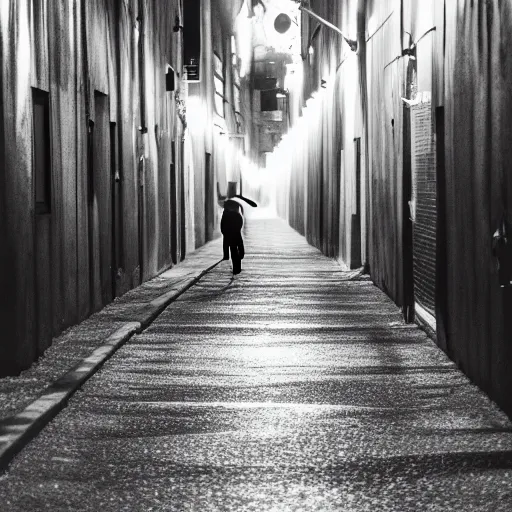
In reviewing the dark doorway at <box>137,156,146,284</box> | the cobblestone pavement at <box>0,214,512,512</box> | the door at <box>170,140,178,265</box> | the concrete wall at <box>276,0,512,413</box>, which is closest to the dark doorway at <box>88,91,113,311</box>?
the cobblestone pavement at <box>0,214,512,512</box>

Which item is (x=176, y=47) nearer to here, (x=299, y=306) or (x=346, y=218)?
(x=346, y=218)

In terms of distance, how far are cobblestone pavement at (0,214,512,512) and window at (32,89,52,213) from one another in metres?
1.70

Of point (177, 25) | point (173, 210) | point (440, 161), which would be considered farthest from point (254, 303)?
point (177, 25)

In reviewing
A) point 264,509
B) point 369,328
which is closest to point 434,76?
point 369,328

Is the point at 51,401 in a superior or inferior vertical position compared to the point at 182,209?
inferior

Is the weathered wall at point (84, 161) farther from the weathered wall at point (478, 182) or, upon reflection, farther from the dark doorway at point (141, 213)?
the weathered wall at point (478, 182)

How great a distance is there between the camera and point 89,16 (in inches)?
603

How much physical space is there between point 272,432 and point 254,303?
9.49m

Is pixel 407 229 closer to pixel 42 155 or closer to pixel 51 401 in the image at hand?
pixel 42 155

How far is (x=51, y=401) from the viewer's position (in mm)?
8227

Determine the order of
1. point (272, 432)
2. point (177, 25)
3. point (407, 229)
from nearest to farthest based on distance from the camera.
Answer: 1. point (272, 432)
2. point (407, 229)
3. point (177, 25)

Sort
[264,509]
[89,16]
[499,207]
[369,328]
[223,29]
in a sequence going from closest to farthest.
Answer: [264,509] → [499,207] → [369,328] → [89,16] → [223,29]

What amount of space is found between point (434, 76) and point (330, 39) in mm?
19460

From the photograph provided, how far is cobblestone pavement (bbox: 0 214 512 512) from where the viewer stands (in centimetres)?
598
